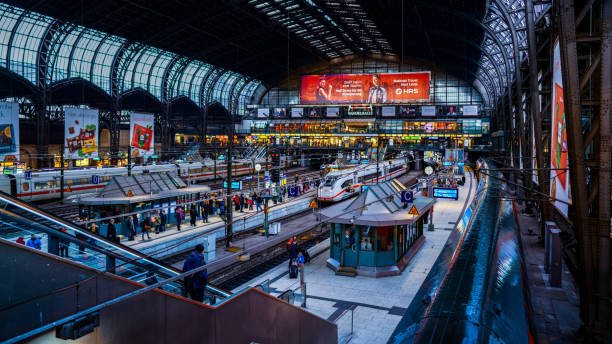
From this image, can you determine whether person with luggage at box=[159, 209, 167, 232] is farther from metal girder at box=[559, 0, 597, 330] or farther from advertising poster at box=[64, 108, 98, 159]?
metal girder at box=[559, 0, 597, 330]

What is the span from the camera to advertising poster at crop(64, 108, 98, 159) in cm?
2306

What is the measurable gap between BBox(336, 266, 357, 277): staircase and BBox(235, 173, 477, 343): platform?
0.21 metres

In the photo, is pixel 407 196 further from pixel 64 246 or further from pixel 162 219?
pixel 64 246

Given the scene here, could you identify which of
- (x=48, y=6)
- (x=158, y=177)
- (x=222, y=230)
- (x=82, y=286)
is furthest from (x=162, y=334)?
(x=48, y=6)

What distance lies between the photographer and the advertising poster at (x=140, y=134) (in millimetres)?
26672

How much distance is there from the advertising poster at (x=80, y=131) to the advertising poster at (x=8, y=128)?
294 cm

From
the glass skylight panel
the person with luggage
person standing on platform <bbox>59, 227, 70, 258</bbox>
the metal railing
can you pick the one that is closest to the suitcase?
the metal railing

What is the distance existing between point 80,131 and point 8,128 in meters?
4.50

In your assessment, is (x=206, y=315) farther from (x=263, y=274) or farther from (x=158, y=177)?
(x=158, y=177)

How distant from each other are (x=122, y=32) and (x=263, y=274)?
1711 inches

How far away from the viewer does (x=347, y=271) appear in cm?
1666

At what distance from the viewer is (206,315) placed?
617 centimetres

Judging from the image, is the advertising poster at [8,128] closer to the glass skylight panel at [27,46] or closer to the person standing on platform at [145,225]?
the person standing on platform at [145,225]

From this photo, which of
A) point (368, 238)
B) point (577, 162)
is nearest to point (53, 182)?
point (368, 238)
